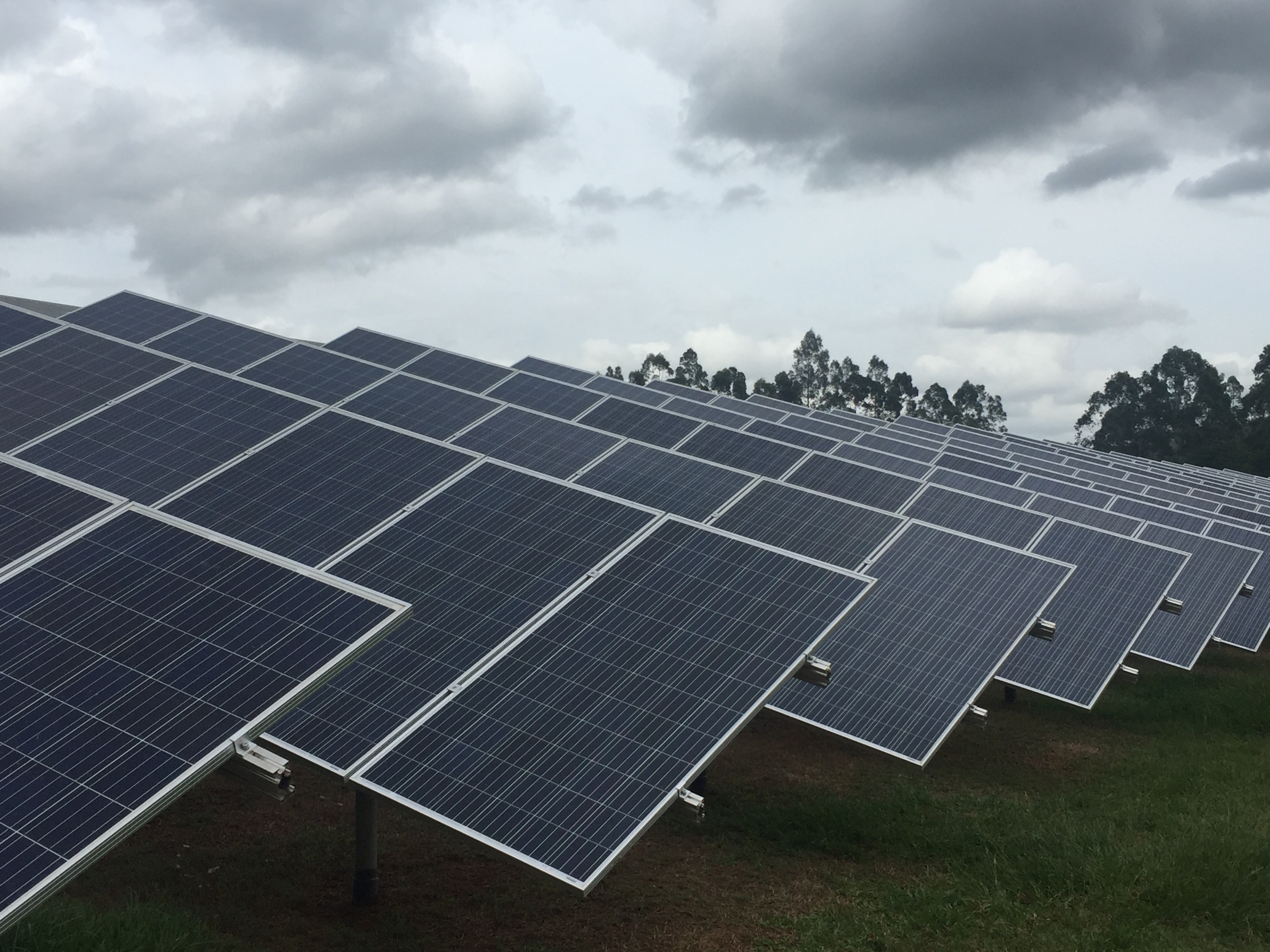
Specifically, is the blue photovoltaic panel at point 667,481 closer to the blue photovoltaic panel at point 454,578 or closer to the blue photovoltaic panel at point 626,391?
the blue photovoltaic panel at point 454,578

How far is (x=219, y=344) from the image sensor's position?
28.0 metres

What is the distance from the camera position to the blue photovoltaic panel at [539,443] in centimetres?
2022

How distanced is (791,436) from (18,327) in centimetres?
2013

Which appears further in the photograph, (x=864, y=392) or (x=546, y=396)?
(x=864, y=392)

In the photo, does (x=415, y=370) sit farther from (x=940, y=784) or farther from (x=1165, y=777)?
(x=1165, y=777)

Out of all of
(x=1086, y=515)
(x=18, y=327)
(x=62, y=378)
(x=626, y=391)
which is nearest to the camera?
(x=62, y=378)

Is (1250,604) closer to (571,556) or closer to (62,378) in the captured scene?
(571,556)

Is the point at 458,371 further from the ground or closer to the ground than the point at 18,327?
closer to the ground

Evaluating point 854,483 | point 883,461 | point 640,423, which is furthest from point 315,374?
point 883,461

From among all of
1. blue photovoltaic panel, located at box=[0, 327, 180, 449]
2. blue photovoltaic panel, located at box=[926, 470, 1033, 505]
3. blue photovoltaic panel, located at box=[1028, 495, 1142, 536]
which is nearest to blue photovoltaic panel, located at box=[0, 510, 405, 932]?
blue photovoltaic panel, located at box=[0, 327, 180, 449]

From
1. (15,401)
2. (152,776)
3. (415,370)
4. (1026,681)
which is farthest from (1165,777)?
(15,401)

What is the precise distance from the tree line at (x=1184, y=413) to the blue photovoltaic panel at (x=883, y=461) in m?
81.5

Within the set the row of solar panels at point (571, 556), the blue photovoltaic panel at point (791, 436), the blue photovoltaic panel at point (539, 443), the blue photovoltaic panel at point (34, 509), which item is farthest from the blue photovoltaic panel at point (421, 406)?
the blue photovoltaic panel at point (791, 436)

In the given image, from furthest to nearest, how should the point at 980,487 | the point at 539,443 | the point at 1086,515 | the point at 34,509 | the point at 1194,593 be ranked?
the point at 980,487 → the point at 1086,515 → the point at 1194,593 → the point at 539,443 → the point at 34,509
